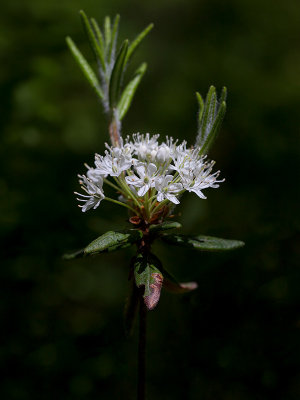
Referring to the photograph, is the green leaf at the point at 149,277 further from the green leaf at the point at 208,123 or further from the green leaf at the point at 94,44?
the green leaf at the point at 94,44

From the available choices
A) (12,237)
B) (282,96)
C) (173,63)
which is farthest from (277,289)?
(173,63)

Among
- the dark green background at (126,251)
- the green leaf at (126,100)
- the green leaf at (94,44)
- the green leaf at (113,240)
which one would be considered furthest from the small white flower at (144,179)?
the dark green background at (126,251)

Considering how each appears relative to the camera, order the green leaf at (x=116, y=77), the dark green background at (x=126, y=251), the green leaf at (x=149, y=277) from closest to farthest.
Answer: the green leaf at (x=149, y=277), the green leaf at (x=116, y=77), the dark green background at (x=126, y=251)

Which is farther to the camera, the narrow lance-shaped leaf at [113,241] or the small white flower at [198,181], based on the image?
the small white flower at [198,181]

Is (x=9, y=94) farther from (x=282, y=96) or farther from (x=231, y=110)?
(x=282, y=96)

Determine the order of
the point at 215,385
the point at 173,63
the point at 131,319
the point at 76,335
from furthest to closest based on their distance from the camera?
the point at 173,63 → the point at 76,335 → the point at 215,385 → the point at 131,319
